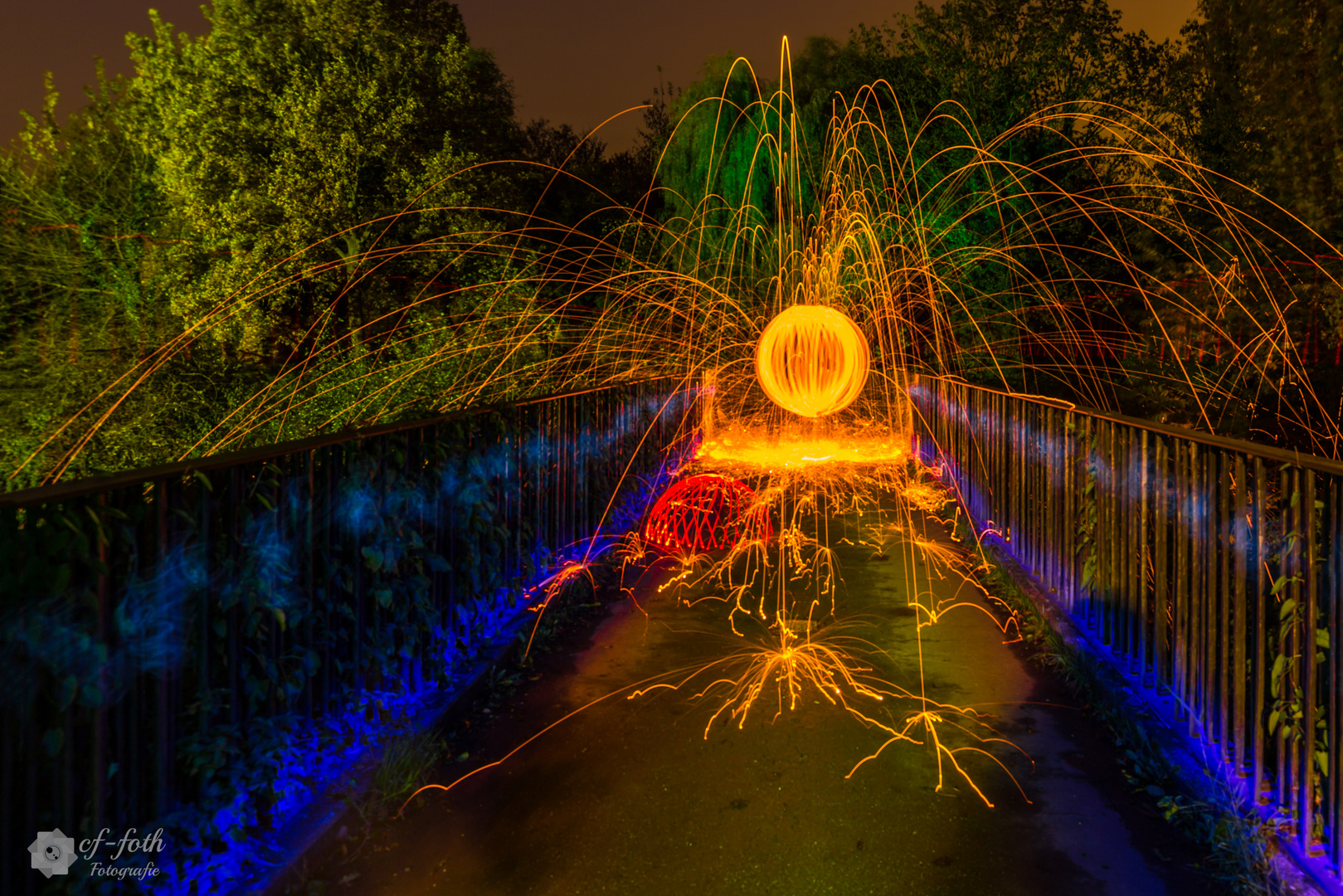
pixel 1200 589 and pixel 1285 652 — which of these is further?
pixel 1200 589

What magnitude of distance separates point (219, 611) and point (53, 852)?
866 mm

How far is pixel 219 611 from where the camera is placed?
3148 millimetres

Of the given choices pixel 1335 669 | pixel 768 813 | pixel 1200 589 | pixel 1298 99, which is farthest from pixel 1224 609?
pixel 1298 99

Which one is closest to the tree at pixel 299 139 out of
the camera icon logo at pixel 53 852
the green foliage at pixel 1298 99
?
the green foliage at pixel 1298 99

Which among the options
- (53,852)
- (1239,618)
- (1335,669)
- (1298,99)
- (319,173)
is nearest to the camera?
(53,852)

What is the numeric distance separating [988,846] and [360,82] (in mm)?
25894

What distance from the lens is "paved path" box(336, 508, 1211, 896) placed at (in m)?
3.21

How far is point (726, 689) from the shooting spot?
5.18m

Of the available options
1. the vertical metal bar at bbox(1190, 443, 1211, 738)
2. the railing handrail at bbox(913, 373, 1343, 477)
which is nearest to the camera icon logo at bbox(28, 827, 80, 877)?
the railing handrail at bbox(913, 373, 1343, 477)

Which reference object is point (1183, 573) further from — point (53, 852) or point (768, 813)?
point (53, 852)

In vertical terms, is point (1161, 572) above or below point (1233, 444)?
below

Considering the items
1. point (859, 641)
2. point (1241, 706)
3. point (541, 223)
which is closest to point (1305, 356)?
point (859, 641)

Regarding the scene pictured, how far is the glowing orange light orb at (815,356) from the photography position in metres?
12.8

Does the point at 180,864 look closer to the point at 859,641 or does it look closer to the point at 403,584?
the point at 403,584
